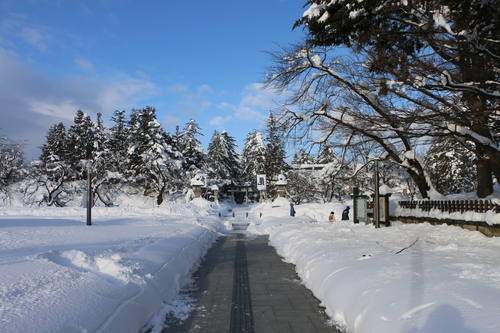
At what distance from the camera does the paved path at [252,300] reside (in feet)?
16.0

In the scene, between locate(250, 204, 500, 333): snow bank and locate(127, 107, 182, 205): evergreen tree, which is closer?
locate(250, 204, 500, 333): snow bank

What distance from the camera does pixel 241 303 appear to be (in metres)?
5.97

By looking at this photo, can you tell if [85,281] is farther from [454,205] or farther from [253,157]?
[253,157]

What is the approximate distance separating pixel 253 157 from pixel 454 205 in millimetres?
53437

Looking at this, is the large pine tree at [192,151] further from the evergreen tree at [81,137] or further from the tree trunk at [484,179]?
the tree trunk at [484,179]

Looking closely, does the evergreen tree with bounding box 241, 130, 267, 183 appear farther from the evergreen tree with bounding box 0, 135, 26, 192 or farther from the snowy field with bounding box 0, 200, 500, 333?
the snowy field with bounding box 0, 200, 500, 333

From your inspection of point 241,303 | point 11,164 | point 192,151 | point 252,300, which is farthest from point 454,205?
point 192,151

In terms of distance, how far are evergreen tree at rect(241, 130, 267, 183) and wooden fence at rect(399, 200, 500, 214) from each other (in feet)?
148

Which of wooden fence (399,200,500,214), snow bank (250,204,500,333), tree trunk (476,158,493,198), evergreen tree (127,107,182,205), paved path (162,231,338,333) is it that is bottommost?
paved path (162,231,338,333)

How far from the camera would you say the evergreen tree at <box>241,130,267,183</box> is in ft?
205

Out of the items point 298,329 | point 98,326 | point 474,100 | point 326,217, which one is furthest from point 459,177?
point 98,326

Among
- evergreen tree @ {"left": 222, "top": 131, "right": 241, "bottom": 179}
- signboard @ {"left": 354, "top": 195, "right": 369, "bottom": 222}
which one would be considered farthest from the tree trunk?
evergreen tree @ {"left": 222, "top": 131, "right": 241, "bottom": 179}

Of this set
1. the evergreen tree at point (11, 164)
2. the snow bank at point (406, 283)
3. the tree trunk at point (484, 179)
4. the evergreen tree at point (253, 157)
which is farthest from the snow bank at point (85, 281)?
the evergreen tree at point (253, 157)

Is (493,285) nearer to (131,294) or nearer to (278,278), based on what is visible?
(278,278)
